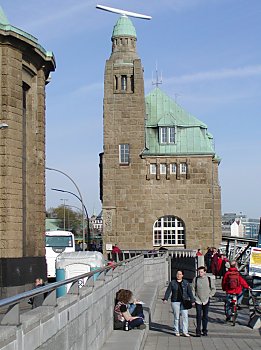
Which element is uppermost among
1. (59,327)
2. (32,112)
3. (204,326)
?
(32,112)

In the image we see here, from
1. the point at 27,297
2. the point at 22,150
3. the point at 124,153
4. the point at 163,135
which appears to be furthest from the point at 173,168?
the point at 27,297

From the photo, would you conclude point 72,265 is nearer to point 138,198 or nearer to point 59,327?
point 59,327

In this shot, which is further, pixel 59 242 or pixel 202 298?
pixel 59 242

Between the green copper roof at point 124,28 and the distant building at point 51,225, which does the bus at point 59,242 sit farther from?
the distant building at point 51,225

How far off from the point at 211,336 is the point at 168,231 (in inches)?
1611

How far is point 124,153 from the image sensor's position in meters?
57.9

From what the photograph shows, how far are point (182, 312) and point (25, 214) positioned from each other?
1368cm

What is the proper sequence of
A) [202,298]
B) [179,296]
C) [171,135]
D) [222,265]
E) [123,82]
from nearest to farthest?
[179,296] → [202,298] → [222,265] → [123,82] → [171,135]

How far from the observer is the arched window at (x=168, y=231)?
5725cm

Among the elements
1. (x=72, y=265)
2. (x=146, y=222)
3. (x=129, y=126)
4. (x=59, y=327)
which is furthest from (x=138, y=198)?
(x=59, y=327)

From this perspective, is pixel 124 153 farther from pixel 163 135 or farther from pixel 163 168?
pixel 163 135

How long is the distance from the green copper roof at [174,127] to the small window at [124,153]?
4.78ft

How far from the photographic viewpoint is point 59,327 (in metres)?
7.39

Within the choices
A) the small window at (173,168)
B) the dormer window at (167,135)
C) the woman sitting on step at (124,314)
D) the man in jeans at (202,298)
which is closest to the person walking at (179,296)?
the man in jeans at (202,298)
